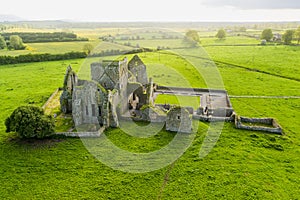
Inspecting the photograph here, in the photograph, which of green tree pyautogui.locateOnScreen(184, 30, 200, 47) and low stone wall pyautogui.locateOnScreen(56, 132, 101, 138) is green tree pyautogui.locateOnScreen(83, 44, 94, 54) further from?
low stone wall pyautogui.locateOnScreen(56, 132, 101, 138)

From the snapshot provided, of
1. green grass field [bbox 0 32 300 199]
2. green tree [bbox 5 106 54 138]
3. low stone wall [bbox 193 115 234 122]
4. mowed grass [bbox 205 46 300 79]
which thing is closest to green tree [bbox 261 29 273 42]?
mowed grass [bbox 205 46 300 79]

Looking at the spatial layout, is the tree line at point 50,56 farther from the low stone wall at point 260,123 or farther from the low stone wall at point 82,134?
the low stone wall at point 260,123

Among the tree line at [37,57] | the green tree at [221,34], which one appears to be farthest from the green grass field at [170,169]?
the green tree at [221,34]

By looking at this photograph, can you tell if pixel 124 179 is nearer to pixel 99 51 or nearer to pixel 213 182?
pixel 213 182

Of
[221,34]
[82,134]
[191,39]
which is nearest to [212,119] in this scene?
[82,134]

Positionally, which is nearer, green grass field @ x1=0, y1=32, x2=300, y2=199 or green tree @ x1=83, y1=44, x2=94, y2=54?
green grass field @ x1=0, y1=32, x2=300, y2=199

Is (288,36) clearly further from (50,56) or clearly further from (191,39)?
(50,56)
